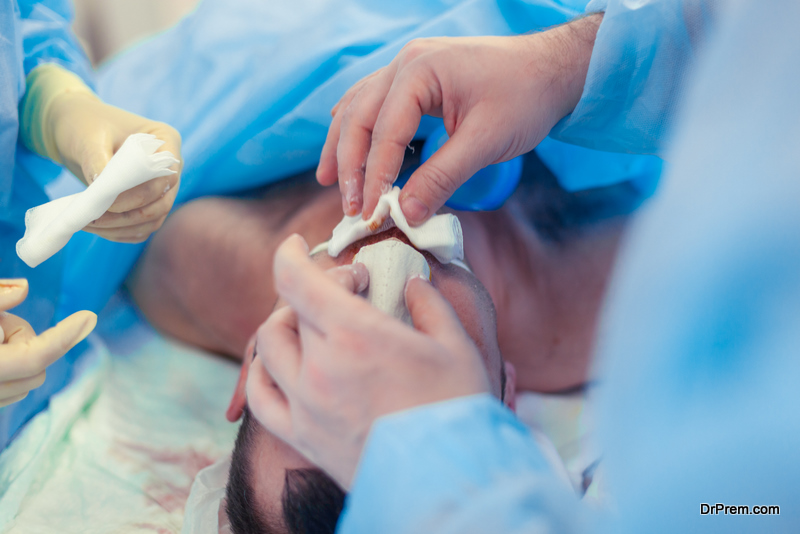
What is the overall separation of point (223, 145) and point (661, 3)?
2.69 feet

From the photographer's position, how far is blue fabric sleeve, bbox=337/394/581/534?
0.42 metres

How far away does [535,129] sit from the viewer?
78 cm

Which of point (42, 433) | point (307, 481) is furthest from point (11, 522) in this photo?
point (307, 481)

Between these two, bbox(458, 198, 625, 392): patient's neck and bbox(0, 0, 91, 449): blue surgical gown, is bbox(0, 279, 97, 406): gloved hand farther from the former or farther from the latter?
bbox(458, 198, 625, 392): patient's neck

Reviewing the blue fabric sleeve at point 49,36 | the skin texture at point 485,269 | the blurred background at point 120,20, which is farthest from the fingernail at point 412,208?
the blurred background at point 120,20

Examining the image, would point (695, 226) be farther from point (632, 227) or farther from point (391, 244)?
point (632, 227)

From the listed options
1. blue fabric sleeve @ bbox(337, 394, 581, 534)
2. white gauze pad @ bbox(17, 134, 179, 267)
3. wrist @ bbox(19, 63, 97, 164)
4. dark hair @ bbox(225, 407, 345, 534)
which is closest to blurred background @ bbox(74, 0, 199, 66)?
wrist @ bbox(19, 63, 97, 164)

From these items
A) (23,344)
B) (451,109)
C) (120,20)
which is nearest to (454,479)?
(451,109)

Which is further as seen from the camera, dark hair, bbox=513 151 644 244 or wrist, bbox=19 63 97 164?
dark hair, bbox=513 151 644 244

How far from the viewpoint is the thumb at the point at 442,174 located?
694mm

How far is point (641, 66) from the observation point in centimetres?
79

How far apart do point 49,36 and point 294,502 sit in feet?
3.57

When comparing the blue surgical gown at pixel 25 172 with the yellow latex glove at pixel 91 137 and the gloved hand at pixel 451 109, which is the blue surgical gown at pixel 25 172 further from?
the gloved hand at pixel 451 109

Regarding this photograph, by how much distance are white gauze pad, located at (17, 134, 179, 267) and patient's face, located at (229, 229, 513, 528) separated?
28cm
